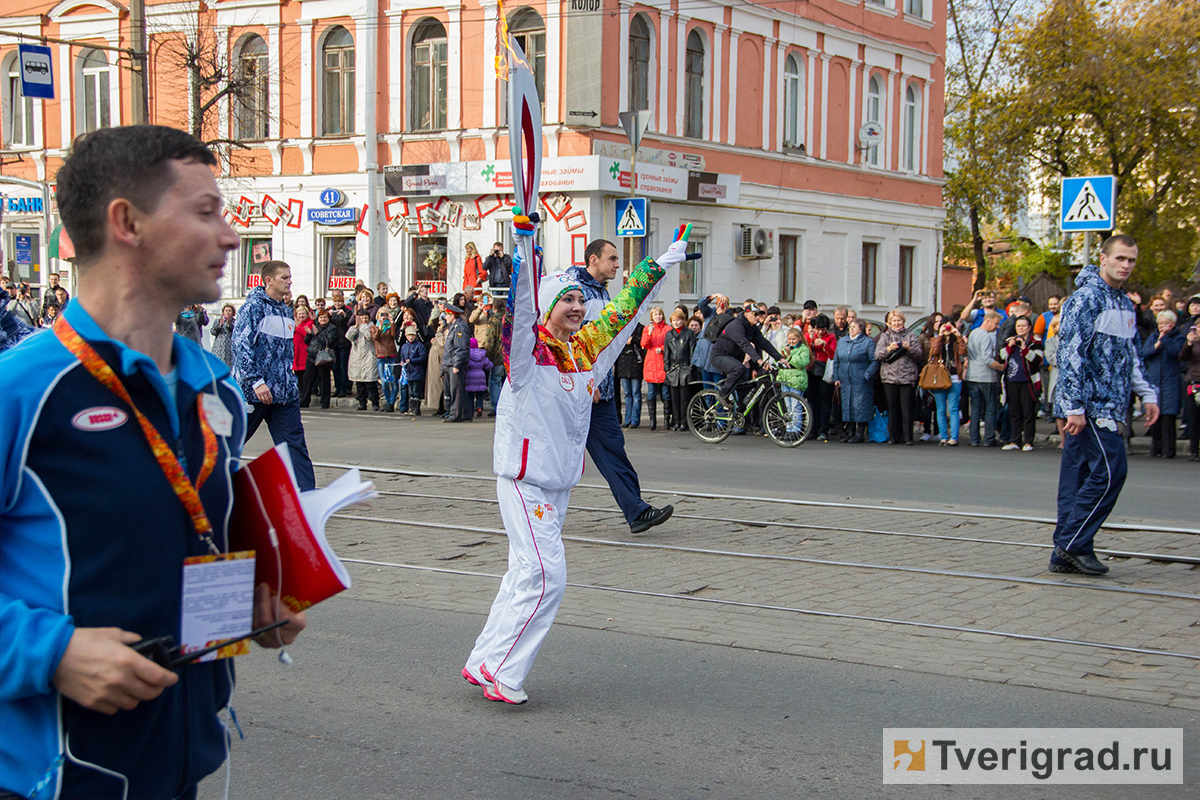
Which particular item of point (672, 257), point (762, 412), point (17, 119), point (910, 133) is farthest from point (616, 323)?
point (17, 119)

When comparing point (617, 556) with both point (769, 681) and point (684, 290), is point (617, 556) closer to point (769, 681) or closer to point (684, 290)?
point (769, 681)

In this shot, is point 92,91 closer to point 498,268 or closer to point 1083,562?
point 498,268

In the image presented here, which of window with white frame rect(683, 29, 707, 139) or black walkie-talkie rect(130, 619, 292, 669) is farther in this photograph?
window with white frame rect(683, 29, 707, 139)

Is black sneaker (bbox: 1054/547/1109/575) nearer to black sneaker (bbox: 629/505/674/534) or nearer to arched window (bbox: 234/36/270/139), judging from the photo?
black sneaker (bbox: 629/505/674/534)

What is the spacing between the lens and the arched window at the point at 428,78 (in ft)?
91.8

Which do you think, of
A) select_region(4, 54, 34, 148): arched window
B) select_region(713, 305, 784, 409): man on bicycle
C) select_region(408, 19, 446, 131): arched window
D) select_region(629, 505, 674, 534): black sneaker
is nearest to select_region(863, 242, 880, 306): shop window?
select_region(408, 19, 446, 131): arched window

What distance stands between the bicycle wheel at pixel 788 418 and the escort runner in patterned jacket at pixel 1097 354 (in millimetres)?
8365

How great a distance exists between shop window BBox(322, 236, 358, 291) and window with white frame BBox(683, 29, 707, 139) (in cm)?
870

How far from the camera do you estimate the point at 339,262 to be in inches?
1161

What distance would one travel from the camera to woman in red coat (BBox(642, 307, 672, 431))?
719 inches

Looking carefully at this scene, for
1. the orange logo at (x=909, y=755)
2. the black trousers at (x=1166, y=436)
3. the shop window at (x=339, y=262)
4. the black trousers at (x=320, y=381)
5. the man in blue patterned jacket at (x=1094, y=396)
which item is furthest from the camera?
the shop window at (x=339, y=262)

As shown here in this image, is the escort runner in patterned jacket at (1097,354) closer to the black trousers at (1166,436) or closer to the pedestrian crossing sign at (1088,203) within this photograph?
the pedestrian crossing sign at (1088,203)

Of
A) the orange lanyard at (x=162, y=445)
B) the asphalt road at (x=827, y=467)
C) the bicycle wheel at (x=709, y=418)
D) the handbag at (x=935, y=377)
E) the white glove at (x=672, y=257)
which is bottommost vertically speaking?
the asphalt road at (x=827, y=467)

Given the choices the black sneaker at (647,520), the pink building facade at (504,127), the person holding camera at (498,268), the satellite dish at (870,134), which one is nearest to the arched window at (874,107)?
the pink building facade at (504,127)
